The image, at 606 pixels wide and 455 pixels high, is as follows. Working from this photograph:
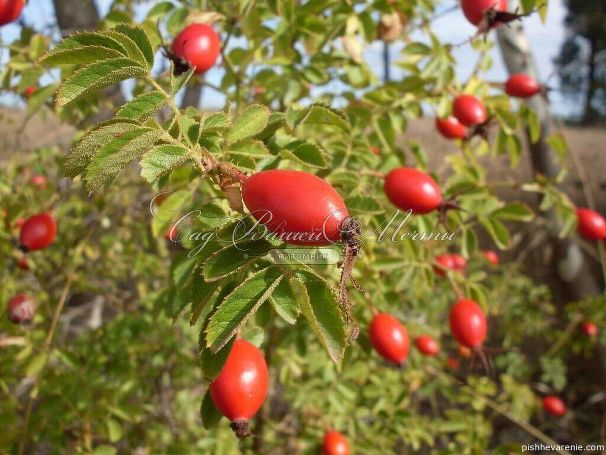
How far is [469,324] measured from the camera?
1398 millimetres

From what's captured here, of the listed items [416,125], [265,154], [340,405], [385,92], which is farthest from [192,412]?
[416,125]

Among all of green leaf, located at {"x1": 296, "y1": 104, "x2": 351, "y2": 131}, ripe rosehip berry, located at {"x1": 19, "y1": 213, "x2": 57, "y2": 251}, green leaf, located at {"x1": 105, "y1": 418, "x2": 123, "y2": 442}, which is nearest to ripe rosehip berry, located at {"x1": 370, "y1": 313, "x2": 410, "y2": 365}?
green leaf, located at {"x1": 296, "y1": 104, "x2": 351, "y2": 131}

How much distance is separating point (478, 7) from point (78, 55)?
1.08 meters

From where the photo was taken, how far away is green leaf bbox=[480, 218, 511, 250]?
1.46 metres

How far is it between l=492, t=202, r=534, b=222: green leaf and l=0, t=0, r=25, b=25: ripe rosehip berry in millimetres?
1339

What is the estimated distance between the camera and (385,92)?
4.98 feet

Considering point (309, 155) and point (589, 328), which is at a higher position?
point (309, 155)

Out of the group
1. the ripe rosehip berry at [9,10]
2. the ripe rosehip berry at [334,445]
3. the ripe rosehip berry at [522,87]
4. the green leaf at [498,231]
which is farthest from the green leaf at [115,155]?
the ripe rosehip berry at [522,87]

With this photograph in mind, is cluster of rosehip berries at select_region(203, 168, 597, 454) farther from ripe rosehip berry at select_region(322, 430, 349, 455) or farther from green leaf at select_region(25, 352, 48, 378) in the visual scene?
green leaf at select_region(25, 352, 48, 378)

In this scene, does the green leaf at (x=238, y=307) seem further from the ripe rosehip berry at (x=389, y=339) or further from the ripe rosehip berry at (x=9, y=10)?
the ripe rosehip berry at (x=9, y=10)

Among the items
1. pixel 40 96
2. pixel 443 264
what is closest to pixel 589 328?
pixel 443 264

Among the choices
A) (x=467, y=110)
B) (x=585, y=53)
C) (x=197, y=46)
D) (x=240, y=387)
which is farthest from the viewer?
(x=585, y=53)

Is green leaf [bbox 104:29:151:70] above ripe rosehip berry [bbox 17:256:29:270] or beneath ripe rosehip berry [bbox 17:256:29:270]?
above

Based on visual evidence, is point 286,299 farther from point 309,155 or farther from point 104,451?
point 104,451
